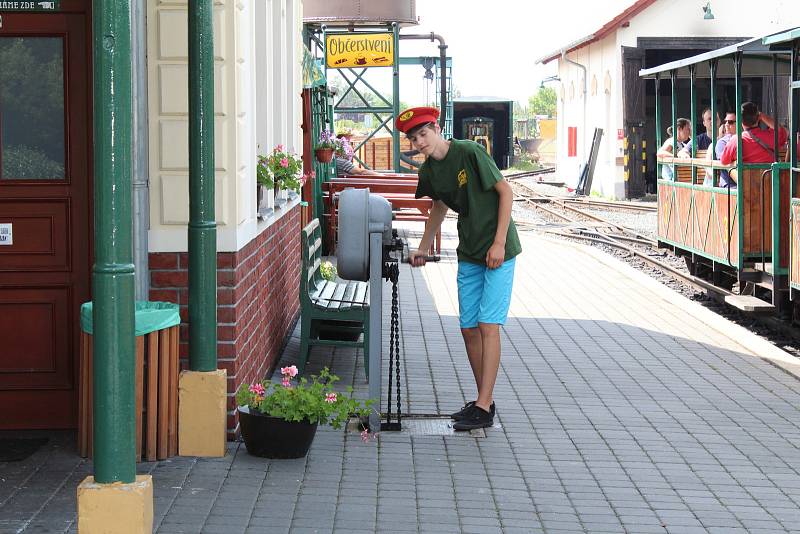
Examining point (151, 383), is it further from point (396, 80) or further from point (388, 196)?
point (396, 80)

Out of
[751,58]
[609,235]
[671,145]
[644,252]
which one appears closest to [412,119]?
[751,58]

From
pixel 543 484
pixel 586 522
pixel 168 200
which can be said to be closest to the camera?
pixel 586 522

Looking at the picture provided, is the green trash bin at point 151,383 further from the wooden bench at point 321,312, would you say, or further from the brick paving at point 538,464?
the wooden bench at point 321,312

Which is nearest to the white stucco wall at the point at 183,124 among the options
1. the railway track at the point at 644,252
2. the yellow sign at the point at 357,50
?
the railway track at the point at 644,252

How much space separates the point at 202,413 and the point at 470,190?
6.49 feet

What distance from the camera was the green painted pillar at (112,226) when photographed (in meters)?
4.75

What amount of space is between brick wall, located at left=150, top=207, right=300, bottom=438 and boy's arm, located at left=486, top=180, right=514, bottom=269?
4.50 ft

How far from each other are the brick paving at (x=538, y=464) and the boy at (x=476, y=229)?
0.40 meters

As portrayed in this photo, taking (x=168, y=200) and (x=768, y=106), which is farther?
(x=768, y=106)

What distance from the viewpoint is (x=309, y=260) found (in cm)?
952

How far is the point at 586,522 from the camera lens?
579cm

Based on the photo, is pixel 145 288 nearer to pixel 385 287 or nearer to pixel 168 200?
pixel 168 200

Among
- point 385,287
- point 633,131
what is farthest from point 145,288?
point 633,131

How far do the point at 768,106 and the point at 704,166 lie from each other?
20.9m
